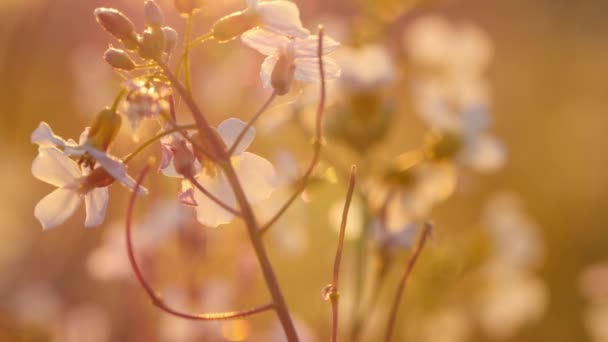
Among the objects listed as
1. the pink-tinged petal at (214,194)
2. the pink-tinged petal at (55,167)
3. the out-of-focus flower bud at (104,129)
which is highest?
the out-of-focus flower bud at (104,129)

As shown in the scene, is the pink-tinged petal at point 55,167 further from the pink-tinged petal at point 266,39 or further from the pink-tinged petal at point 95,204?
the pink-tinged petal at point 266,39

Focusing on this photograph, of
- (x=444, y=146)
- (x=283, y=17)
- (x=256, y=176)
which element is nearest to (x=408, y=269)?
(x=256, y=176)

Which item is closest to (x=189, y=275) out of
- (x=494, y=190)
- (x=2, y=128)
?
(x=2, y=128)

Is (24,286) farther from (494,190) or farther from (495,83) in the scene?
(495,83)

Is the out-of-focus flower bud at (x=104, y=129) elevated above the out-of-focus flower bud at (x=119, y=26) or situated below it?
below

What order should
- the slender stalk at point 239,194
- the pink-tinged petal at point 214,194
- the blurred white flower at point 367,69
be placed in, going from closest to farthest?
1. the slender stalk at point 239,194
2. the pink-tinged petal at point 214,194
3. the blurred white flower at point 367,69

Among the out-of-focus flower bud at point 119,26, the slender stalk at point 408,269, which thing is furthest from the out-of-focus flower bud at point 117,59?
the slender stalk at point 408,269
